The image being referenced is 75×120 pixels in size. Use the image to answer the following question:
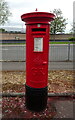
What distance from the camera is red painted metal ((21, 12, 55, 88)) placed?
2.65m

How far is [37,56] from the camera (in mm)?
2803

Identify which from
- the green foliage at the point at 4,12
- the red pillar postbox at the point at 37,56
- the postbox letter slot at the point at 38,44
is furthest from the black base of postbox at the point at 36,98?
the green foliage at the point at 4,12

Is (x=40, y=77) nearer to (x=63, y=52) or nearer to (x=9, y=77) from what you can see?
(x=9, y=77)

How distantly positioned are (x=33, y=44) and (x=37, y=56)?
254 mm

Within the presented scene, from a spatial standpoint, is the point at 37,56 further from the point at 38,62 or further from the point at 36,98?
the point at 36,98

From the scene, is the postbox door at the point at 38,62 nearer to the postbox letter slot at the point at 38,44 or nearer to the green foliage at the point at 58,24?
the postbox letter slot at the point at 38,44

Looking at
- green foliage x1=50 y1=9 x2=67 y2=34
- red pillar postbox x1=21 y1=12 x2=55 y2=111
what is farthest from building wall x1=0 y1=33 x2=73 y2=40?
red pillar postbox x1=21 y1=12 x2=55 y2=111

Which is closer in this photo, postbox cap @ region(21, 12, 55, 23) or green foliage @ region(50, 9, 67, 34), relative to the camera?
postbox cap @ region(21, 12, 55, 23)

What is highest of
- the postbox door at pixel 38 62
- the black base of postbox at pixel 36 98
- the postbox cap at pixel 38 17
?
the postbox cap at pixel 38 17

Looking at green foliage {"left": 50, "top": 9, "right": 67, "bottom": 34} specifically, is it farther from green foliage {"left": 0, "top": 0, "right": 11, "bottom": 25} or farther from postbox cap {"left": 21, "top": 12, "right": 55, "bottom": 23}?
postbox cap {"left": 21, "top": 12, "right": 55, "bottom": 23}

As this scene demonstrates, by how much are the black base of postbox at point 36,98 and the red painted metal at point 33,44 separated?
0.10m

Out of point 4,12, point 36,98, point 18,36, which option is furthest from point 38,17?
point 18,36

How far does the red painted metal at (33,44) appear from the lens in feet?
8.68

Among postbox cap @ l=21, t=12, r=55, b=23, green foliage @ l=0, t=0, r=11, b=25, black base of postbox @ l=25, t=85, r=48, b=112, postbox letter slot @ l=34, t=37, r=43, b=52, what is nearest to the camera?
postbox cap @ l=21, t=12, r=55, b=23
